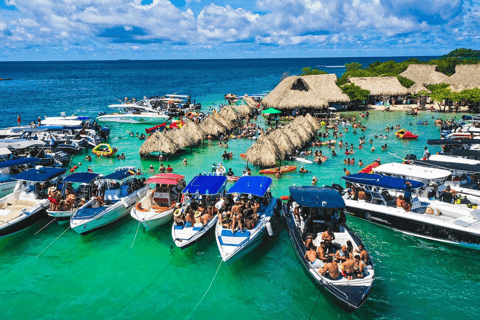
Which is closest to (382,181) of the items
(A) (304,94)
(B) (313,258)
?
(B) (313,258)

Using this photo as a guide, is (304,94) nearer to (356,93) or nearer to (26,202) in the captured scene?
(356,93)

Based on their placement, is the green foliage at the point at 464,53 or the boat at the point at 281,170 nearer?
the boat at the point at 281,170

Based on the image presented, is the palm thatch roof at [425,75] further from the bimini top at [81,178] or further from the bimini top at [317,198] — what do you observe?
the bimini top at [81,178]


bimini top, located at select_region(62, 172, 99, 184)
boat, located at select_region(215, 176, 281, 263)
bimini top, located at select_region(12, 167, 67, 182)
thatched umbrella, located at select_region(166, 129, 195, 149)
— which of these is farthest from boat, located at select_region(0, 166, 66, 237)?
thatched umbrella, located at select_region(166, 129, 195, 149)

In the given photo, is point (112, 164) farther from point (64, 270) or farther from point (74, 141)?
point (64, 270)

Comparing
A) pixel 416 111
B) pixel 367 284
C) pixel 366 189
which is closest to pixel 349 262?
pixel 367 284

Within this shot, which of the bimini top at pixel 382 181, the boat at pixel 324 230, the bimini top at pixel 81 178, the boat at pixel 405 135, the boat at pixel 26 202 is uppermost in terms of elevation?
the bimini top at pixel 81 178

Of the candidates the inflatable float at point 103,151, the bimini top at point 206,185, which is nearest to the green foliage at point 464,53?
the inflatable float at point 103,151
